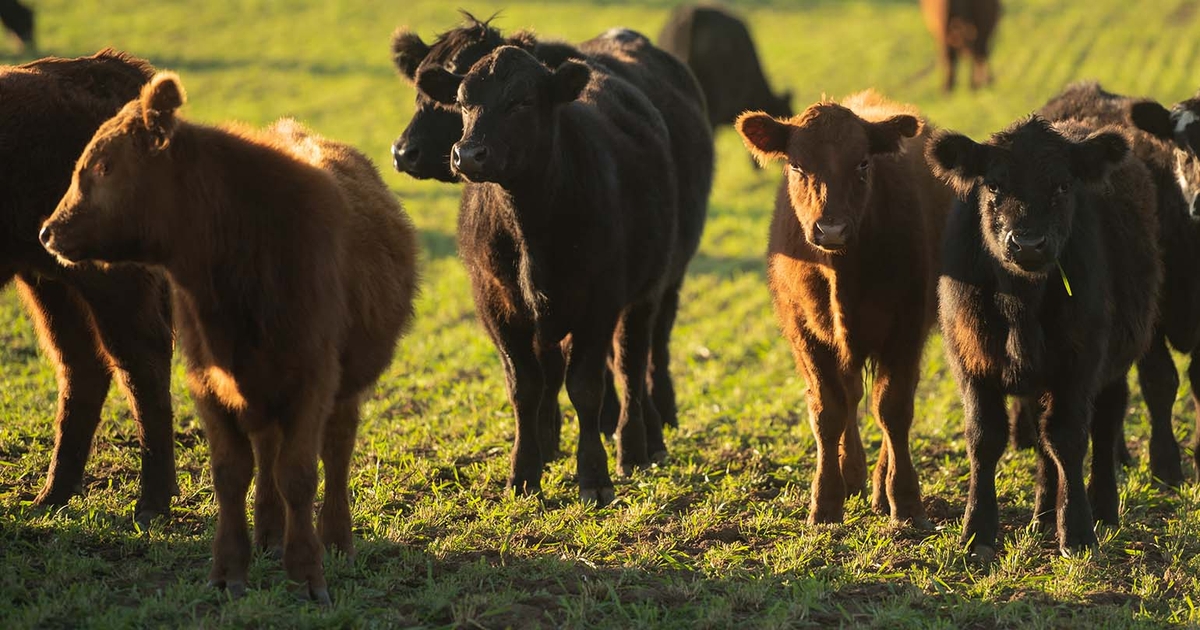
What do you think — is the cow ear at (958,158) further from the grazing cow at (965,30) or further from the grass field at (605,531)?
the grazing cow at (965,30)

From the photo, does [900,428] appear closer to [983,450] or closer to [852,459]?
[852,459]

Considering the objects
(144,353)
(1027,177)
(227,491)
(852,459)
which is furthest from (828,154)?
(144,353)

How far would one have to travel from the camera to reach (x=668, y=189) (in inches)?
351

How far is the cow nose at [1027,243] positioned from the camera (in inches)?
253

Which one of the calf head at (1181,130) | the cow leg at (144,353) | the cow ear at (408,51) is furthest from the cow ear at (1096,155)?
the cow leg at (144,353)

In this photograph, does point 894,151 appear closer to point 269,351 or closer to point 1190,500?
point 1190,500

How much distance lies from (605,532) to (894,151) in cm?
242

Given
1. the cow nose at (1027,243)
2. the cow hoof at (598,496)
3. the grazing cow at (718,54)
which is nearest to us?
the cow nose at (1027,243)

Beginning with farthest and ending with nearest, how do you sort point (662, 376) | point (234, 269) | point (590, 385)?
1. point (662, 376)
2. point (590, 385)
3. point (234, 269)

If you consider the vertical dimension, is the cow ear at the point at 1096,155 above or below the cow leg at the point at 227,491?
above

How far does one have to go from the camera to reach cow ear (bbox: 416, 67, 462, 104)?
8.24 meters

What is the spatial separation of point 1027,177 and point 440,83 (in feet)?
11.2

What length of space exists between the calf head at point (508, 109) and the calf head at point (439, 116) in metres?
0.65

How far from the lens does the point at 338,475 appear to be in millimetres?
6586
